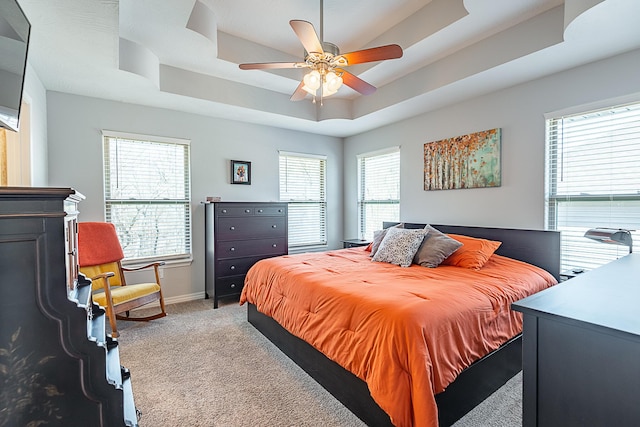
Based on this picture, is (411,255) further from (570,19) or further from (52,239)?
(52,239)

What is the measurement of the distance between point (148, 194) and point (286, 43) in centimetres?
248

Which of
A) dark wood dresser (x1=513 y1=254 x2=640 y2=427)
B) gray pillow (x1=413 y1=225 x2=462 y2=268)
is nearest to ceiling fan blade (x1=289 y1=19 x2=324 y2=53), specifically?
dark wood dresser (x1=513 y1=254 x2=640 y2=427)

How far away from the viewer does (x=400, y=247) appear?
3023 mm

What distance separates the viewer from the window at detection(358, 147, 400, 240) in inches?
181

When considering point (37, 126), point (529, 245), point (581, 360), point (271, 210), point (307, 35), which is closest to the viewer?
point (581, 360)

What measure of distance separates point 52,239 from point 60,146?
2998 mm

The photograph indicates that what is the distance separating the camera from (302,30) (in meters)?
1.91

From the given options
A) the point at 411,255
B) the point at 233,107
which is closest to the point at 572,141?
the point at 411,255

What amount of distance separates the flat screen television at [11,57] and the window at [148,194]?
7.21 feet

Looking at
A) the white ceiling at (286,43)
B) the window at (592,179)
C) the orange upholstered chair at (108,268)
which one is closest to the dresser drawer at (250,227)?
the orange upholstered chair at (108,268)

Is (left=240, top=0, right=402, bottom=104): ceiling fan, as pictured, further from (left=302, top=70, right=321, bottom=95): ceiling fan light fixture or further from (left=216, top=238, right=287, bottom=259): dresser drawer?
(left=216, top=238, right=287, bottom=259): dresser drawer

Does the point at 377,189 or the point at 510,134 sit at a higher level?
the point at 510,134

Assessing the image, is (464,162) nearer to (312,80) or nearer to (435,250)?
(435,250)

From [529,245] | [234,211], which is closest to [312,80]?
[234,211]
